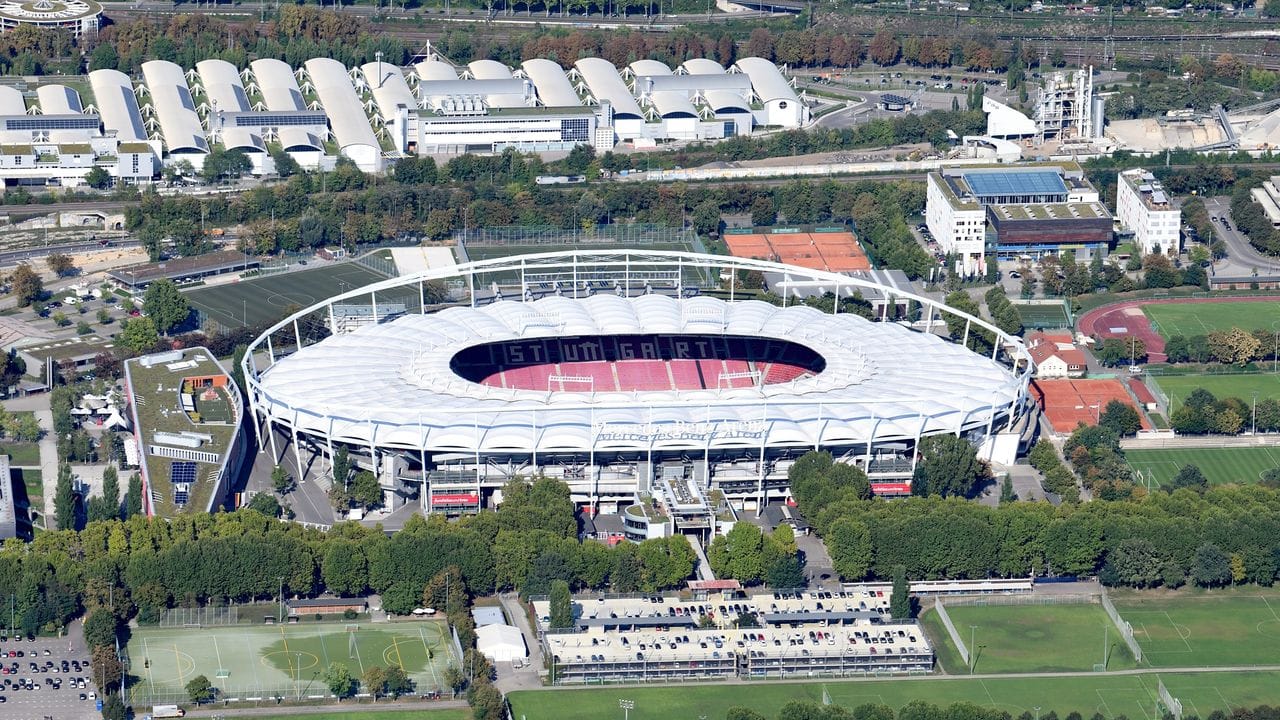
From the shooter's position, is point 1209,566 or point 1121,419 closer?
point 1209,566

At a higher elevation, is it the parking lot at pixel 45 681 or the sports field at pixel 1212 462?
the sports field at pixel 1212 462

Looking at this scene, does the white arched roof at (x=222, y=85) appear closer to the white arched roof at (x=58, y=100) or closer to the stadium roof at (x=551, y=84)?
the white arched roof at (x=58, y=100)

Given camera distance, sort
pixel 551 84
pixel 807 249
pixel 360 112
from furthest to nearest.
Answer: pixel 551 84 → pixel 360 112 → pixel 807 249

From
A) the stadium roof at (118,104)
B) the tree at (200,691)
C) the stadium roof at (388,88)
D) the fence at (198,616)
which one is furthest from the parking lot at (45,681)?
the stadium roof at (388,88)

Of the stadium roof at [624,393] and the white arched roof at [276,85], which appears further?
the white arched roof at [276,85]

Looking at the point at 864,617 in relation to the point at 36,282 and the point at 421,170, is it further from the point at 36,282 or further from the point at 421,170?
the point at 421,170

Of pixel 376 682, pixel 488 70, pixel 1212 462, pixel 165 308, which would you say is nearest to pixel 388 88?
pixel 488 70

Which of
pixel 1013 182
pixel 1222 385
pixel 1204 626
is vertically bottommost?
pixel 1204 626

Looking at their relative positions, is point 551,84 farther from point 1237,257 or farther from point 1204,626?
point 1204,626
